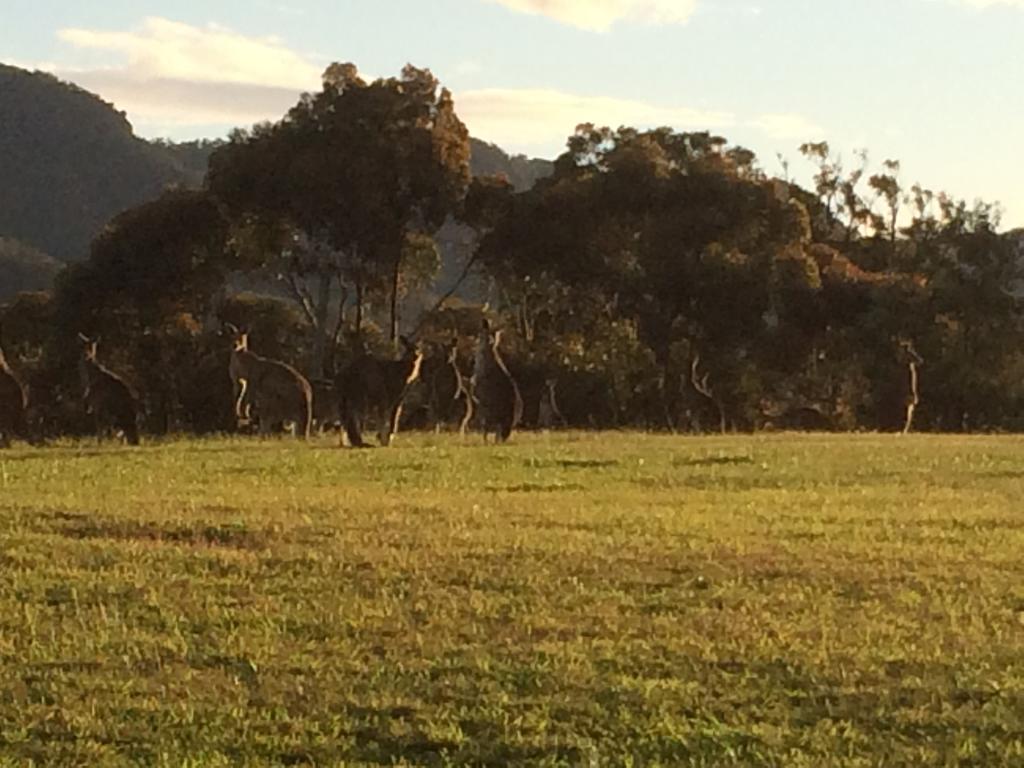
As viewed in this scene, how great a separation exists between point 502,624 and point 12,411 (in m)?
14.8

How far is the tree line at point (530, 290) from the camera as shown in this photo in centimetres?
3781

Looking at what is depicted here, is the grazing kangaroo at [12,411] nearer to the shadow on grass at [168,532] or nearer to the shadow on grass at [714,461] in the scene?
the shadow on grass at [714,461]

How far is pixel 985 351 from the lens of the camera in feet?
151

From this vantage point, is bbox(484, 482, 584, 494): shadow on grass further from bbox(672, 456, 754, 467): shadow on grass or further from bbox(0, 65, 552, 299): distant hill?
bbox(0, 65, 552, 299): distant hill

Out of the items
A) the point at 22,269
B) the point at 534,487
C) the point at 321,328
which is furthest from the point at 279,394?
the point at 22,269

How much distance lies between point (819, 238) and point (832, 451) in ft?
112

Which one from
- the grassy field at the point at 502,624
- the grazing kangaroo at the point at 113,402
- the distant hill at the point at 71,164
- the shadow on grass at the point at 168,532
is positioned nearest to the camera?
the grassy field at the point at 502,624

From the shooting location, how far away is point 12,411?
2322cm

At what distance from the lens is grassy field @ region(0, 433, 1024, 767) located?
7.72 metres

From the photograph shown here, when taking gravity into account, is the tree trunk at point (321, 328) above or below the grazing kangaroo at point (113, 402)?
above

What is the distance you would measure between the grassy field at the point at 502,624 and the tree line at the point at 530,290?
60.5 ft

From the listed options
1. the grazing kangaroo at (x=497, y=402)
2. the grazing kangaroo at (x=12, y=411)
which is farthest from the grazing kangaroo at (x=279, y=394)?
the grazing kangaroo at (x=12, y=411)

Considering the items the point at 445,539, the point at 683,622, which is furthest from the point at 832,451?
the point at 683,622

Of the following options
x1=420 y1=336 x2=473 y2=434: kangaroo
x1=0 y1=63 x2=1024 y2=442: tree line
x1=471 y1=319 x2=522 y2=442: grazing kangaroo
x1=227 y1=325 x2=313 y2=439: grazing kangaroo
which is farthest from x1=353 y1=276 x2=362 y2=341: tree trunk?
x1=471 y1=319 x2=522 y2=442: grazing kangaroo
